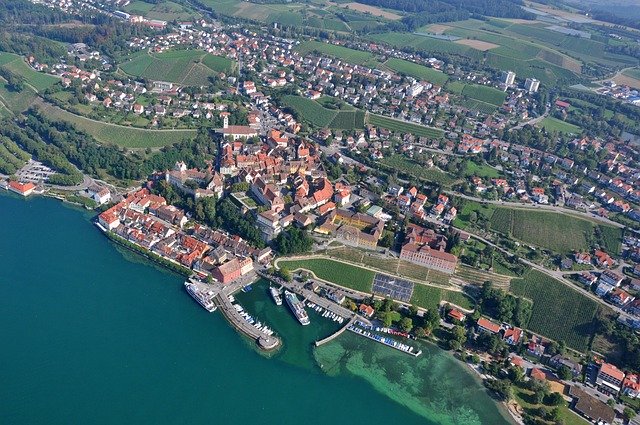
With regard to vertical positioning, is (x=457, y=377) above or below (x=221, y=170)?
below

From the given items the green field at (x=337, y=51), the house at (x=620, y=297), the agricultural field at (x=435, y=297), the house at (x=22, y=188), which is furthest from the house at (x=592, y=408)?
the green field at (x=337, y=51)

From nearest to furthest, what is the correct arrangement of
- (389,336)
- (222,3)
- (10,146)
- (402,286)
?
(389,336) → (402,286) → (10,146) → (222,3)

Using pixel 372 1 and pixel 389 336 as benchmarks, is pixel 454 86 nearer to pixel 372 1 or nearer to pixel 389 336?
pixel 389 336

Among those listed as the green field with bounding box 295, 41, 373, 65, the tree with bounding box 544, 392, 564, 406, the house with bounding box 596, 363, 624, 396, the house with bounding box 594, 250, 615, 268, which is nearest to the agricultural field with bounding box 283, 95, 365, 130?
the green field with bounding box 295, 41, 373, 65

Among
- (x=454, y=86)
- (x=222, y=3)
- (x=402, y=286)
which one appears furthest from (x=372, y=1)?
(x=402, y=286)

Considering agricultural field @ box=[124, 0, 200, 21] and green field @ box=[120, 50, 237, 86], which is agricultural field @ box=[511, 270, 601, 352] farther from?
agricultural field @ box=[124, 0, 200, 21]

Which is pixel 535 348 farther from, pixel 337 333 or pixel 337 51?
pixel 337 51

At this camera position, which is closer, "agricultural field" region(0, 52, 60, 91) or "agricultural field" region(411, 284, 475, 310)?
"agricultural field" region(411, 284, 475, 310)
